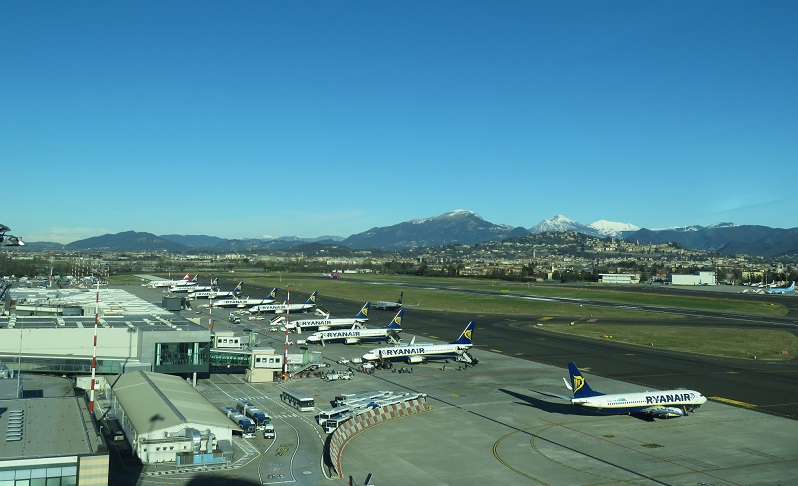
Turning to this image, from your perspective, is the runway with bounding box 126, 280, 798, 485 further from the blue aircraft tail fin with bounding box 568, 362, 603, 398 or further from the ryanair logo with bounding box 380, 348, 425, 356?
the ryanair logo with bounding box 380, 348, 425, 356

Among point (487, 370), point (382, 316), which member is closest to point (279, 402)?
point (487, 370)

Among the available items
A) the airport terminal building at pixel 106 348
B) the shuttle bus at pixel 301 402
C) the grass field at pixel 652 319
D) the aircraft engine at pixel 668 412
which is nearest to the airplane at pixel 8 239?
the airport terminal building at pixel 106 348

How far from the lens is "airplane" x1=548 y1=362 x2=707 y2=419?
198 ft

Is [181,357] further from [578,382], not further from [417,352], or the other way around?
[578,382]

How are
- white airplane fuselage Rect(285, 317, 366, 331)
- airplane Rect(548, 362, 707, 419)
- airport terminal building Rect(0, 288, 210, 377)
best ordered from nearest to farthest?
airplane Rect(548, 362, 707, 419) < airport terminal building Rect(0, 288, 210, 377) < white airplane fuselage Rect(285, 317, 366, 331)

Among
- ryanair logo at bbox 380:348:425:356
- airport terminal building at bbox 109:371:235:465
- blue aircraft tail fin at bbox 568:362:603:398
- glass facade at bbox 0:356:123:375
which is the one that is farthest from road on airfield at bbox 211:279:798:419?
airport terminal building at bbox 109:371:235:465

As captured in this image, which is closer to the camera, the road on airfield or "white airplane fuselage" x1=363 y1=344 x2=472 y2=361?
the road on airfield

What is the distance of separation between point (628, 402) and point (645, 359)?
37337 mm

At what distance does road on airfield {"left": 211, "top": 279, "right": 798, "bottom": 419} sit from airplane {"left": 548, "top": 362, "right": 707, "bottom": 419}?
10.4m

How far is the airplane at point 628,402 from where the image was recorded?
198 feet

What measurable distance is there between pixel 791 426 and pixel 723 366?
32611mm

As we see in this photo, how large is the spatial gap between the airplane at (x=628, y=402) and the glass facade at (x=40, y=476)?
42.2 m

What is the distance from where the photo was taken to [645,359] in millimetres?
94938

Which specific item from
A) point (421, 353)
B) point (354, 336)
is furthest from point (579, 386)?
point (354, 336)
